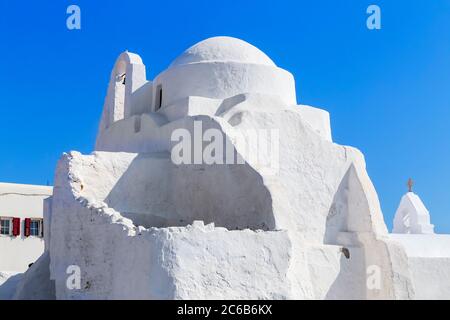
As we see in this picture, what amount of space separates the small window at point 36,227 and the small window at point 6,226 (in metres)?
0.83

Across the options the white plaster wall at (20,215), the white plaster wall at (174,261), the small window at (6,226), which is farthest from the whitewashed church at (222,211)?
the small window at (6,226)

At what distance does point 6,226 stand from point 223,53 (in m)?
12.2

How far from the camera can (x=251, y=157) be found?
40.0ft

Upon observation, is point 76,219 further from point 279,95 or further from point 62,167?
point 279,95

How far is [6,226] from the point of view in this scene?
75.6 feet

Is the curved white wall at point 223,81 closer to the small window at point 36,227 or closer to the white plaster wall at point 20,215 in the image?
the white plaster wall at point 20,215

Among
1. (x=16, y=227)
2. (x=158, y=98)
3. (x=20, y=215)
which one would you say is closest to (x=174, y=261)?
(x=158, y=98)

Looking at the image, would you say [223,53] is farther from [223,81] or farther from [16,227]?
[16,227]

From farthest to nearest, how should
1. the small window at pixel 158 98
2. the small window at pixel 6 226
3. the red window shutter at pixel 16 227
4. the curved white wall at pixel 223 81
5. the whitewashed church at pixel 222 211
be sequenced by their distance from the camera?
the red window shutter at pixel 16 227
the small window at pixel 6 226
the small window at pixel 158 98
the curved white wall at pixel 223 81
the whitewashed church at pixel 222 211

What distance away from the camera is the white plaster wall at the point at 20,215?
2295cm

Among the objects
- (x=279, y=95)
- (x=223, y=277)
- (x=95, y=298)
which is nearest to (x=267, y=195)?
(x=223, y=277)

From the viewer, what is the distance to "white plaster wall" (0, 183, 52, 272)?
2295cm

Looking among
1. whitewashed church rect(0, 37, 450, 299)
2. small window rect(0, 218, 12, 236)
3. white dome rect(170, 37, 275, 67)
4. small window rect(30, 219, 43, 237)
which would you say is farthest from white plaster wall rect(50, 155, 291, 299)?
small window rect(30, 219, 43, 237)
